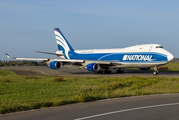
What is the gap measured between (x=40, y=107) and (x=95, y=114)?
348cm

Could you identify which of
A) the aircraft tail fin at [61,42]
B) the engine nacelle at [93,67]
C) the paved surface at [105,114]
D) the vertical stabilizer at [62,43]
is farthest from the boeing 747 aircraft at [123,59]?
the paved surface at [105,114]

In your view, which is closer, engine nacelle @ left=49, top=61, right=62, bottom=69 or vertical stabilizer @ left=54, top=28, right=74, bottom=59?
engine nacelle @ left=49, top=61, right=62, bottom=69

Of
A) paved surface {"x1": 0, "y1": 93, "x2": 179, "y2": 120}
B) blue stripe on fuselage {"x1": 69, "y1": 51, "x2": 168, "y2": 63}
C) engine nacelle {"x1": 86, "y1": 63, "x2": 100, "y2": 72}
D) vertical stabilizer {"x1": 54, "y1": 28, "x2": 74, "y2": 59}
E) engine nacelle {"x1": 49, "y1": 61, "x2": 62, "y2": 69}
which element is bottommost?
paved surface {"x1": 0, "y1": 93, "x2": 179, "y2": 120}

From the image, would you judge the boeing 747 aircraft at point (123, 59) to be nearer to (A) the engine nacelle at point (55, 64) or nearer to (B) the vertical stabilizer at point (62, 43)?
(A) the engine nacelle at point (55, 64)

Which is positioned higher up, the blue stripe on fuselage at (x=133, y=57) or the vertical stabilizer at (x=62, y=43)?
the vertical stabilizer at (x=62, y=43)

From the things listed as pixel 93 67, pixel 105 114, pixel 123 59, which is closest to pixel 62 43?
pixel 93 67

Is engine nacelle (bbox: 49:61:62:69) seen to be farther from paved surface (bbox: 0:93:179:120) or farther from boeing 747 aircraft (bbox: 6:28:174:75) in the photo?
paved surface (bbox: 0:93:179:120)

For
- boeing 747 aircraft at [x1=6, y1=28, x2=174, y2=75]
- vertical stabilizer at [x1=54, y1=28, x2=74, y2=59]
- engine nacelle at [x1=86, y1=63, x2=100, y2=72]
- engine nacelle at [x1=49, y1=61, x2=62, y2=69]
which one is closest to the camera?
boeing 747 aircraft at [x1=6, y1=28, x2=174, y2=75]

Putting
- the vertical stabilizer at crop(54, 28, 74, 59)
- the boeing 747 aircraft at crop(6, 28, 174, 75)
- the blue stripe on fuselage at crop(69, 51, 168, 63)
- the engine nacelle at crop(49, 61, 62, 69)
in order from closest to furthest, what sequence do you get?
1. the blue stripe on fuselage at crop(69, 51, 168, 63)
2. the boeing 747 aircraft at crop(6, 28, 174, 75)
3. the engine nacelle at crop(49, 61, 62, 69)
4. the vertical stabilizer at crop(54, 28, 74, 59)

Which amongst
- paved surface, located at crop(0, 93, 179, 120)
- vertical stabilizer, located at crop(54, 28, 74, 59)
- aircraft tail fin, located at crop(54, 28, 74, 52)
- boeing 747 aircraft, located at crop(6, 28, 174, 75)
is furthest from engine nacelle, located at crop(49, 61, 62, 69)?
paved surface, located at crop(0, 93, 179, 120)

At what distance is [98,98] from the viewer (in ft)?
48.7

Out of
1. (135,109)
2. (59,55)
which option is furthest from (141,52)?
(135,109)

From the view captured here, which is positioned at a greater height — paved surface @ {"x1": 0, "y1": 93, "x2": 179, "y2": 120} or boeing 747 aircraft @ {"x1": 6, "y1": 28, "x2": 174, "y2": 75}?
boeing 747 aircraft @ {"x1": 6, "y1": 28, "x2": 174, "y2": 75}

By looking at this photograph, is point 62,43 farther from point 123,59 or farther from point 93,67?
point 123,59
